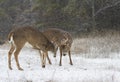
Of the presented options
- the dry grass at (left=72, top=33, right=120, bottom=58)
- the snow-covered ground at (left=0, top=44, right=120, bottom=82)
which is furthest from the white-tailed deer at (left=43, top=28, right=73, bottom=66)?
the dry grass at (left=72, top=33, right=120, bottom=58)

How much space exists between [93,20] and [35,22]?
20.1ft

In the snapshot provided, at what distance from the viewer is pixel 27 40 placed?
1159 cm

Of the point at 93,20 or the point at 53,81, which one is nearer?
the point at 53,81

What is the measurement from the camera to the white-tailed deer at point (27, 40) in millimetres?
11250

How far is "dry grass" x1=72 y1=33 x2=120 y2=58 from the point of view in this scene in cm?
1562

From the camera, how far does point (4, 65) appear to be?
12039mm

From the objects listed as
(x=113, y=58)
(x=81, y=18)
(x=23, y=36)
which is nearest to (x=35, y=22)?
(x=81, y=18)

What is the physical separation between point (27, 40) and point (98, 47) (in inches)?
A: 251

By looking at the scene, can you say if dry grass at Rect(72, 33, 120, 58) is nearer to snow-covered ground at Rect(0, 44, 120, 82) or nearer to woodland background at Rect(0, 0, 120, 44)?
snow-covered ground at Rect(0, 44, 120, 82)

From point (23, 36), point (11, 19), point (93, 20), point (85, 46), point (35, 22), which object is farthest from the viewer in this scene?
point (11, 19)

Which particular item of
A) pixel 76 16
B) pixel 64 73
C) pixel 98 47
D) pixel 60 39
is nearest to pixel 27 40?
pixel 60 39

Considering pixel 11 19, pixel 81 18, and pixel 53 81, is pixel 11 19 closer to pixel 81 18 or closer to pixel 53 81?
pixel 81 18

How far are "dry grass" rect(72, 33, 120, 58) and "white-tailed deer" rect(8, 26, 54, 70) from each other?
3350 mm

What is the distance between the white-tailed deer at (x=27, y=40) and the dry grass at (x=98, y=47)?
3.35m
